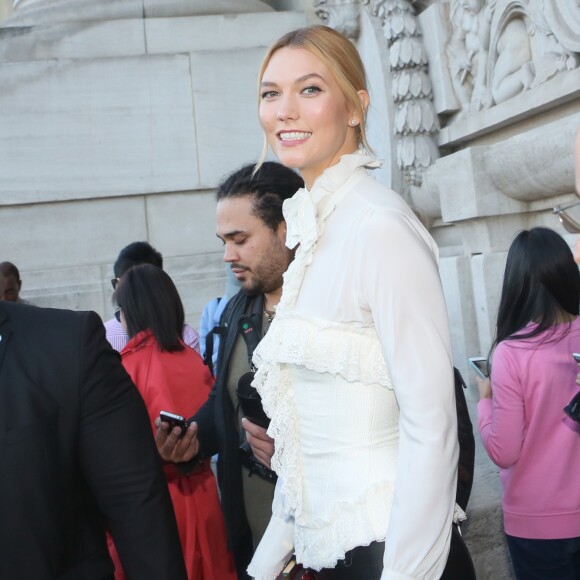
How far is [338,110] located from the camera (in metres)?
1.86

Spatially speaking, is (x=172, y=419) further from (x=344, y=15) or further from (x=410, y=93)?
(x=344, y=15)

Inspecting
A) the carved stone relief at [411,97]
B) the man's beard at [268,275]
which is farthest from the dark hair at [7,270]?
the man's beard at [268,275]

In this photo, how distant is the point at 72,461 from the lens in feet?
5.97

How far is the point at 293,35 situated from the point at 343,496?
39.4 inches

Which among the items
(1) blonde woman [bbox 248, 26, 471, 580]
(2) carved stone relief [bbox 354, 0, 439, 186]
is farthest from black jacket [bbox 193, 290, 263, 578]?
(2) carved stone relief [bbox 354, 0, 439, 186]

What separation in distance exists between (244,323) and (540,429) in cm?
106

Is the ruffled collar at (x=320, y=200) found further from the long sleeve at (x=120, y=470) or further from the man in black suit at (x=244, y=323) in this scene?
the man in black suit at (x=244, y=323)

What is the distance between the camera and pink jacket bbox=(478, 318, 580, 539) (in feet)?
9.27

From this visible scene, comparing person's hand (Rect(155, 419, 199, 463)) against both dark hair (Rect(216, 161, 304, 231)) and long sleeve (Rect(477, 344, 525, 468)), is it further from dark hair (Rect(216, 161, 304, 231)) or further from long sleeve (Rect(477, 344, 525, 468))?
long sleeve (Rect(477, 344, 525, 468))

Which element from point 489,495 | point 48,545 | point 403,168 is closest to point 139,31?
point 403,168

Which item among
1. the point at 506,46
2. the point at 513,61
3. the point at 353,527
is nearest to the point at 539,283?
the point at 353,527

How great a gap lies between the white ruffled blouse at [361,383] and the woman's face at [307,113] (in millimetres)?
54

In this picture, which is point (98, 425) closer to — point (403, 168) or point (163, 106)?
point (403, 168)

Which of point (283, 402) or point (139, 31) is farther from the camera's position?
point (139, 31)
